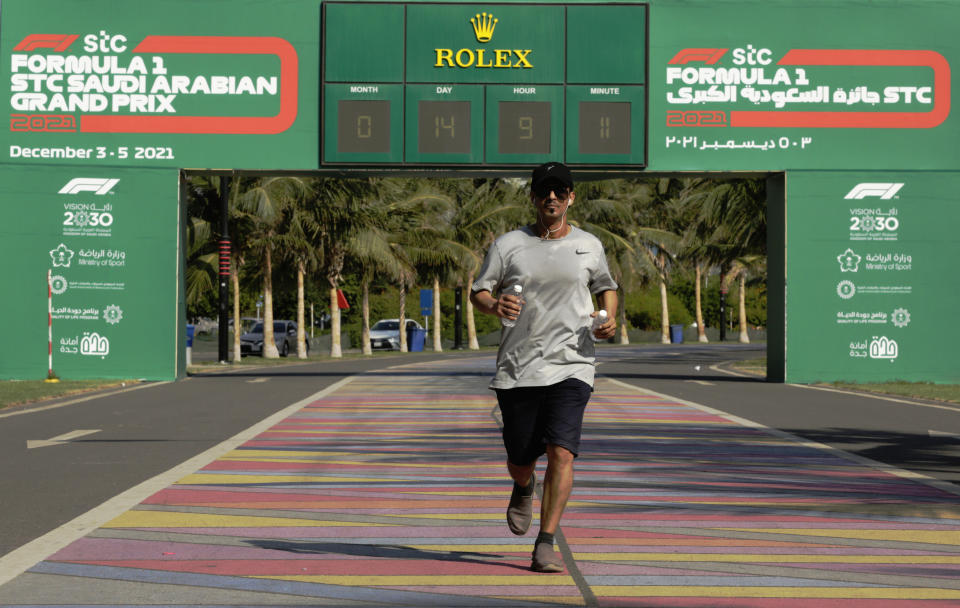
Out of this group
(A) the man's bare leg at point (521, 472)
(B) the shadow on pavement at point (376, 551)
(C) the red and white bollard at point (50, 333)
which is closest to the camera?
(A) the man's bare leg at point (521, 472)

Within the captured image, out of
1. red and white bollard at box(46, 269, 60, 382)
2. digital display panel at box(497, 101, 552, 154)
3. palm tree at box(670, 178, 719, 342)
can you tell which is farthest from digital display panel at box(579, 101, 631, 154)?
palm tree at box(670, 178, 719, 342)

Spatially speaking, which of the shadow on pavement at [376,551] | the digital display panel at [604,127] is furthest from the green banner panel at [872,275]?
the shadow on pavement at [376,551]

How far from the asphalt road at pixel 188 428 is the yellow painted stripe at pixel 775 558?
301 cm

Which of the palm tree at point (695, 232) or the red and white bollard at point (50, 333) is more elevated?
the palm tree at point (695, 232)

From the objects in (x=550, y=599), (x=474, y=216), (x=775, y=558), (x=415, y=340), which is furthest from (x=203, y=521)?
(x=415, y=340)

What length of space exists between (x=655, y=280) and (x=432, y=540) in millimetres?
59382

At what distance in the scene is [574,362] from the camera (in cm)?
608

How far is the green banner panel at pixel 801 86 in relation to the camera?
25219mm

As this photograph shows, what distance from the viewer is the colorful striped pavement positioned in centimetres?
557

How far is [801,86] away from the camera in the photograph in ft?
83.0

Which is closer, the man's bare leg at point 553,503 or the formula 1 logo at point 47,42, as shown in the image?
the man's bare leg at point 553,503

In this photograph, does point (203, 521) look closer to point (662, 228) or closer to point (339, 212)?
point (339, 212)

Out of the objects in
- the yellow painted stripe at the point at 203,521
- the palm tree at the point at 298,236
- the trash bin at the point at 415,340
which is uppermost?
the palm tree at the point at 298,236

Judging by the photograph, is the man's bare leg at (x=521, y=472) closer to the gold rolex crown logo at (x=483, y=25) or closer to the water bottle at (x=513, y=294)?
the water bottle at (x=513, y=294)
